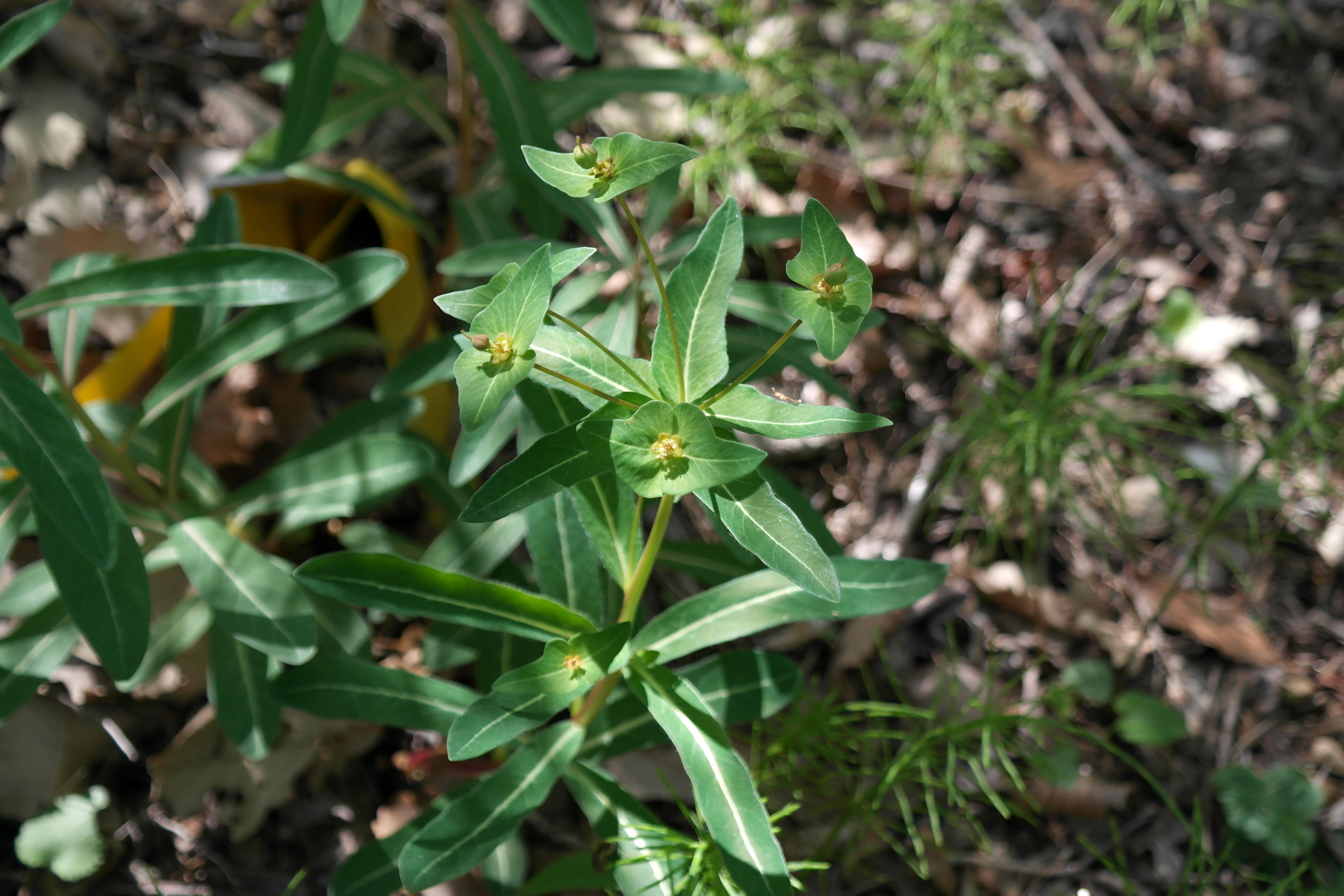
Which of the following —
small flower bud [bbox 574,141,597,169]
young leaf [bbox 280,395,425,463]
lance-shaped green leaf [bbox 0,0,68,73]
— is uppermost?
lance-shaped green leaf [bbox 0,0,68,73]

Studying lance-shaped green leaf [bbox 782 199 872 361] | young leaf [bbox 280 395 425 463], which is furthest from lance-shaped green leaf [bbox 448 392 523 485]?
lance-shaped green leaf [bbox 782 199 872 361]

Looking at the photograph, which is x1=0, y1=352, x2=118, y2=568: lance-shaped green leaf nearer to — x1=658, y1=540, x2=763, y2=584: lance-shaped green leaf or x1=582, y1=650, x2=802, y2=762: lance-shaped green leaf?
x1=582, y1=650, x2=802, y2=762: lance-shaped green leaf

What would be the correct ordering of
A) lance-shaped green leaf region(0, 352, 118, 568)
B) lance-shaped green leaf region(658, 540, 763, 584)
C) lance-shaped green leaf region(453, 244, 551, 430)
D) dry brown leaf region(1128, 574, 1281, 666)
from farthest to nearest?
dry brown leaf region(1128, 574, 1281, 666)
lance-shaped green leaf region(658, 540, 763, 584)
lance-shaped green leaf region(0, 352, 118, 568)
lance-shaped green leaf region(453, 244, 551, 430)

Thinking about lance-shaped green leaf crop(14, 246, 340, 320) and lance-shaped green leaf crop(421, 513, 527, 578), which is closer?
lance-shaped green leaf crop(14, 246, 340, 320)

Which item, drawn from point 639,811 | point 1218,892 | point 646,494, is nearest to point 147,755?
point 639,811

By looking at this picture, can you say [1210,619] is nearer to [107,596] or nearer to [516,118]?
[516,118]

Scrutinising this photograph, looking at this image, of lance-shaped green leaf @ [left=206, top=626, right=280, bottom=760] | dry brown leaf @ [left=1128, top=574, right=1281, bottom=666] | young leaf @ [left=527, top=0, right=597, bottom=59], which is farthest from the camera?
dry brown leaf @ [left=1128, top=574, right=1281, bottom=666]

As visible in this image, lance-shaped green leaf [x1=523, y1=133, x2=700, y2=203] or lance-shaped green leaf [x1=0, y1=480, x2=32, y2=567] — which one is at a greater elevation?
lance-shaped green leaf [x1=523, y1=133, x2=700, y2=203]
